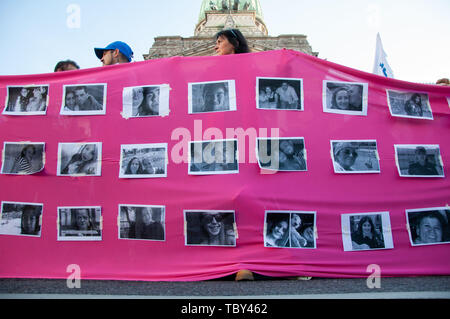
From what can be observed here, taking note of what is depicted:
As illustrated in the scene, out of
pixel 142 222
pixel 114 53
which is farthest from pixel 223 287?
pixel 114 53

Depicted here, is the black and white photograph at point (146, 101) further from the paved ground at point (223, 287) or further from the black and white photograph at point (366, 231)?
the black and white photograph at point (366, 231)

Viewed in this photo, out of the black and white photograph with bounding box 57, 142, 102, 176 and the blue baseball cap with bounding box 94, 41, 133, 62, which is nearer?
the black and white photograph with bounding box 57, 142, 102, 176

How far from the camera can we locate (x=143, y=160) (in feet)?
8.98

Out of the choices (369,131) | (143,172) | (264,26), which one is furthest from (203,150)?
(264,26)

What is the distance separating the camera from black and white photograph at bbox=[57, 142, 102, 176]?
2760 mm

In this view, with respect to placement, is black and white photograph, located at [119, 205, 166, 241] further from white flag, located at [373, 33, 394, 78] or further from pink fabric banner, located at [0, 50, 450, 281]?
white flag, located at [373, 33, 394, 78]

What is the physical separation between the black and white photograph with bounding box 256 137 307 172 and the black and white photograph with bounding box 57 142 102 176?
49.1 inches

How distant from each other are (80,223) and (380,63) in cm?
449

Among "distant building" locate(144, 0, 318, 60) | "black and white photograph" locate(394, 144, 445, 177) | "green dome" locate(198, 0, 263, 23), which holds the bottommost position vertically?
"black and white photograph" locate(394, 144, 445, 177)

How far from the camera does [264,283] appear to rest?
2.31 metres

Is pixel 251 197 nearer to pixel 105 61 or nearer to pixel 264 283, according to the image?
pixel 264 283

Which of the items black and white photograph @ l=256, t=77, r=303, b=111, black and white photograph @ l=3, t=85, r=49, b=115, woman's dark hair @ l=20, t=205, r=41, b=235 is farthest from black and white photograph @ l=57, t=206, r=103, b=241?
black and white photograph @ l=256, t=77, r=303, b=111

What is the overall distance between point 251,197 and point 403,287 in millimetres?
1101

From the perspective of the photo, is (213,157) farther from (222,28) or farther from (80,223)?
(222,28)
